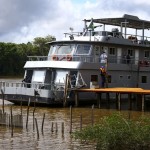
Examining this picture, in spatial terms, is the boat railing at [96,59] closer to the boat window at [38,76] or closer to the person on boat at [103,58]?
the person on boat at [103,58]

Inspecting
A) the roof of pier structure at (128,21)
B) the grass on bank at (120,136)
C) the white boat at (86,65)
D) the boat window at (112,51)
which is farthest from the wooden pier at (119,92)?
the grass on bank at (120,136)

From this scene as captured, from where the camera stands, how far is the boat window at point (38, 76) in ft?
122

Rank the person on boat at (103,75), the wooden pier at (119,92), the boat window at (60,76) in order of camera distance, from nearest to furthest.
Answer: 1. the wooden pier at (119,92)
2. the person on boat at (103,75)
3. the boat window at (60,76)

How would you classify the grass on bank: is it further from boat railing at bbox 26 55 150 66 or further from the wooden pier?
boat railing at bbox 26 55 150 66

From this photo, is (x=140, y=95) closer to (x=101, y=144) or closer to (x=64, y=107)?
(x=64, y=107)

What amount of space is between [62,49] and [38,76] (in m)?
3.18

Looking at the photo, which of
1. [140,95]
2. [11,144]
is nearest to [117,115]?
[11,144]

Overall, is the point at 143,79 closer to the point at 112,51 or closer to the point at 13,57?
the point at 112,51

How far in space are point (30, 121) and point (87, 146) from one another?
27.0 feet

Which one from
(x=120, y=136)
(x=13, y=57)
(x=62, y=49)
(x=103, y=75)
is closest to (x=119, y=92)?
(x=103, y=75)

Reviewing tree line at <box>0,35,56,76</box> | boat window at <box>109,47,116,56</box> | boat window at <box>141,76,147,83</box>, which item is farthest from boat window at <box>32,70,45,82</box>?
tree line at <box>0,35,56,76</box>

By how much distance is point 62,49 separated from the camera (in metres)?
38.5

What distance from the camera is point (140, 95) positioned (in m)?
33.0

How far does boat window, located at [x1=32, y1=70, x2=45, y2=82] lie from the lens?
37188 millimetres
